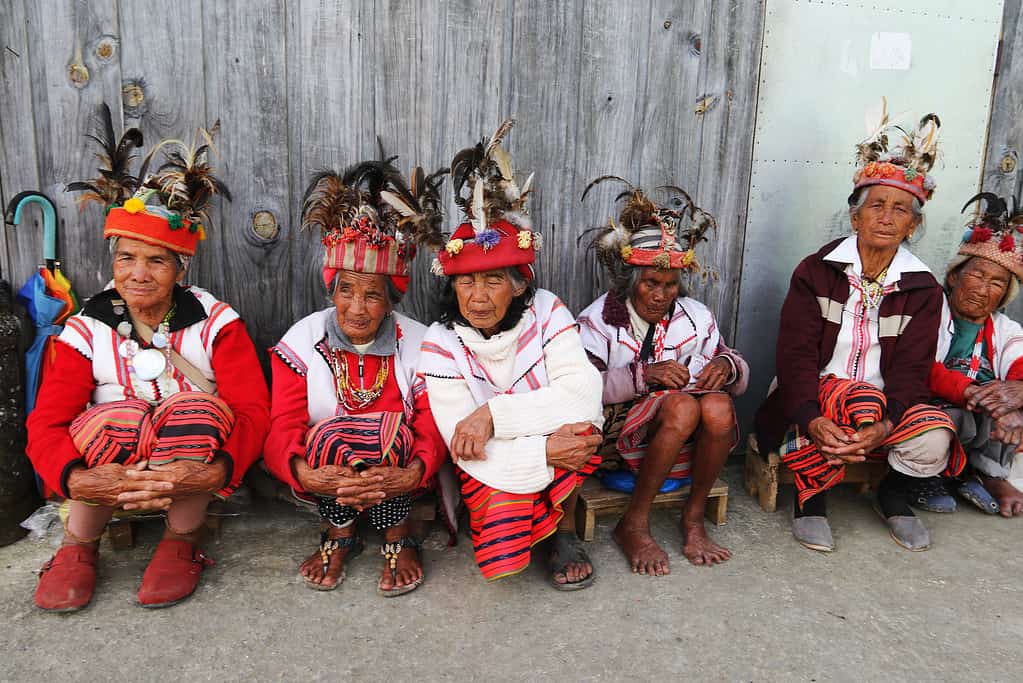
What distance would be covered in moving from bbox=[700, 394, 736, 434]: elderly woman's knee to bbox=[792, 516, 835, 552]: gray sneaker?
61cm

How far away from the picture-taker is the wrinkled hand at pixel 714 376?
3.19 m

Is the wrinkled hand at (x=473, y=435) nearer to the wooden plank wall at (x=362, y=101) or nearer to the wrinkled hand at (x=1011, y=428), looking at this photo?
the wooden plank wall at (x=362, y=101)

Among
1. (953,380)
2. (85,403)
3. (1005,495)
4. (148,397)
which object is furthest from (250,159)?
(1005,495)

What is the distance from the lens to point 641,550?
2.98 m

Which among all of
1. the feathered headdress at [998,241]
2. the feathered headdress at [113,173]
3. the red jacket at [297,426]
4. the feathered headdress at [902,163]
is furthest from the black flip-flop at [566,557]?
the feathered headdress at [998,241]

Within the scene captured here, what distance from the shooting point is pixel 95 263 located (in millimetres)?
3229

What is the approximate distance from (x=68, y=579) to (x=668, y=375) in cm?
242

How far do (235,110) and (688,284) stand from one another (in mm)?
2348

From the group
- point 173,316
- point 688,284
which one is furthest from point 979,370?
point 173,316

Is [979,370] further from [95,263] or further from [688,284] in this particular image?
[95,263]

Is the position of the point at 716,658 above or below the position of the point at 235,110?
below

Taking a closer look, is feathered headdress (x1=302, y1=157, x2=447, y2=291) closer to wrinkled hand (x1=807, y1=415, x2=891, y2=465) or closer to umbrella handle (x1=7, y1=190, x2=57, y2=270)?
umbrella handle (x1=7, y1=190, x2=57, y2=270)

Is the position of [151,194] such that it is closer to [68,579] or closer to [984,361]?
[68,579]

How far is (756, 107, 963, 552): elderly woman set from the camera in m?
3.18
